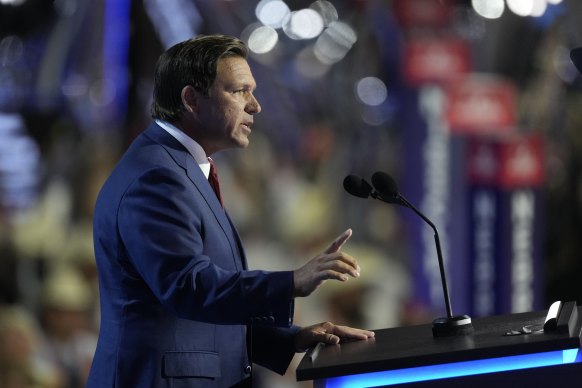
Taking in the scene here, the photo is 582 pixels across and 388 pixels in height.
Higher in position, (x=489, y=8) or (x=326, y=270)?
(x=489, y=8)

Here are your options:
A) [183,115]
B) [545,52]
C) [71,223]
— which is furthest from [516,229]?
[183,115]

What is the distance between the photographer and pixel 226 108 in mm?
2428

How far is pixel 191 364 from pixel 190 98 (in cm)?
59

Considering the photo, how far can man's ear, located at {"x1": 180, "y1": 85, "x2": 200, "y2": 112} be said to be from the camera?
A: 2414 mm

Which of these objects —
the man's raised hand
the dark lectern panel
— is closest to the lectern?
the dark lectern panel

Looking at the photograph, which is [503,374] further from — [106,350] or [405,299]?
[405,299]

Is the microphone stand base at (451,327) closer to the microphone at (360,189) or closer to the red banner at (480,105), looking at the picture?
the microphone at (360,189)

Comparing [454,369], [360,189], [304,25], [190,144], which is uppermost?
[304,25]

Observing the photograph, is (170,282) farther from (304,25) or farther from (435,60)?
(435,60)

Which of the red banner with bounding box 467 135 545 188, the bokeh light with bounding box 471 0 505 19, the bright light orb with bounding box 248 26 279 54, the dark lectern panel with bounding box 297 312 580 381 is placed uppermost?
the bokeh light with bounding box 471 0 505 19

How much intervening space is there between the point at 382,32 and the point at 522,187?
55.7 inches

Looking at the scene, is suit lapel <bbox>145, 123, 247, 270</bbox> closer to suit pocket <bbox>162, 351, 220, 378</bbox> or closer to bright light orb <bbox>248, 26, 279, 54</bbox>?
suit pocket <bbox>162, 351, 220, 378</bbox>

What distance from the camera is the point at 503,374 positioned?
2.02 metres

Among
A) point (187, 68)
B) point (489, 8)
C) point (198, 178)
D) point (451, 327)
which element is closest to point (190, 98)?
point (187, 68)
